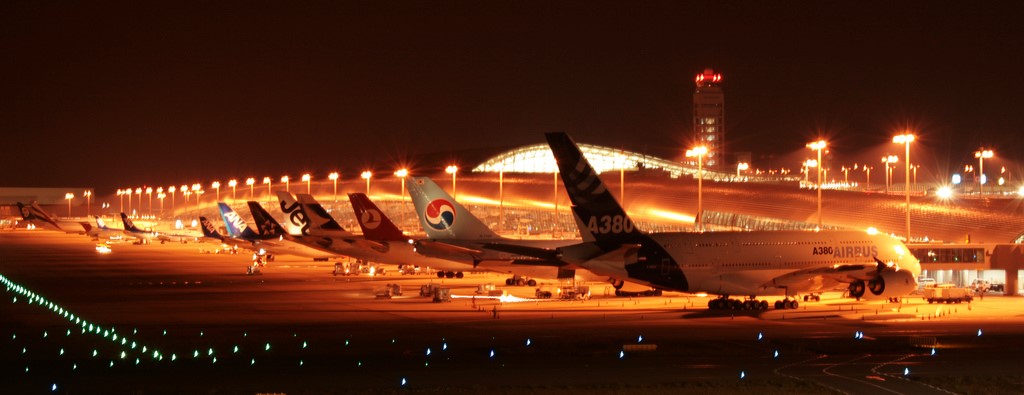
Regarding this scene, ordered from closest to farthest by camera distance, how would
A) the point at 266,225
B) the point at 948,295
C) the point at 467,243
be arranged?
the point at 948,295, the point at 467,243, the point at 266,225

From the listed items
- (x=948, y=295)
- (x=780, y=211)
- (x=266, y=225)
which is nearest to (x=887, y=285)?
(x=948, y=295)

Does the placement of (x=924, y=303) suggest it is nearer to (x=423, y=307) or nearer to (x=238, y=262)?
(x=423, y=307)

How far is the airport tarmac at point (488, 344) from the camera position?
2388 cm

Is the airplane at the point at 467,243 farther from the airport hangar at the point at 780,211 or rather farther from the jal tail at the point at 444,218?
the airport hangar at the point at 780,211

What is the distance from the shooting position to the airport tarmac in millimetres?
23875

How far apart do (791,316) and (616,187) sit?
71986mm

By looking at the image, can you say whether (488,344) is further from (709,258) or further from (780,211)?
(780,211)

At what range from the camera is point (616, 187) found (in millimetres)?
112000

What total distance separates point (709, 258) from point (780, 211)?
1815 inches

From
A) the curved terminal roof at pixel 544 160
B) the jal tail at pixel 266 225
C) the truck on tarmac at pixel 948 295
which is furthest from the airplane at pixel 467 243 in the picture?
the curved terminal roof at pixel 544 160

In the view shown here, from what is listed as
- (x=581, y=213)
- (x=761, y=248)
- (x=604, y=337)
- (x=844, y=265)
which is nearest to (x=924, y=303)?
(x=844, y=265)

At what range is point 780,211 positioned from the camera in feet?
284

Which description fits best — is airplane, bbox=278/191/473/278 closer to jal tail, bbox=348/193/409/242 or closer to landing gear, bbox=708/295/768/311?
jal tail, bbox=348/193/409/242

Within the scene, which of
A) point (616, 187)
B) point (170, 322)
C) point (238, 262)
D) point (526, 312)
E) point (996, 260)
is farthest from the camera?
point (616, 187)
